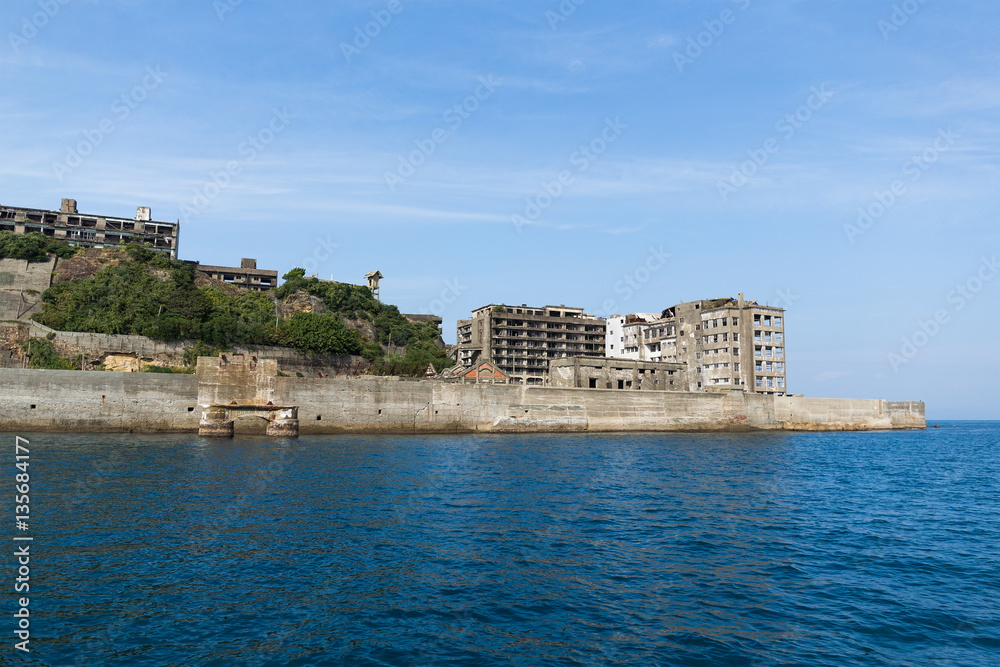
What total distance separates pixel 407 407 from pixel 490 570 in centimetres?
4976

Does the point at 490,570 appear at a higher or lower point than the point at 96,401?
lower

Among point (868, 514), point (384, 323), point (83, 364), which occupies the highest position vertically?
point (384, 323)

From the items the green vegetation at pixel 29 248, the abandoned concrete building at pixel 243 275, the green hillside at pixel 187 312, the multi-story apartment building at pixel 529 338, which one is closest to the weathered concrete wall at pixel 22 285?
the green vegetation at pixel 29 248

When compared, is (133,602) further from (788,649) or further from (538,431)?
(538,431)

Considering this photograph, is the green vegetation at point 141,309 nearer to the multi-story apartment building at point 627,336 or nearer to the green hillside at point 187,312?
the green hillside at point 187,312

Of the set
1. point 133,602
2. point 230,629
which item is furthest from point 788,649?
point 133,602

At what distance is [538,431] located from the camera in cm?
7106

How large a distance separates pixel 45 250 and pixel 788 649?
103170 mm

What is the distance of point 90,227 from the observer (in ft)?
385

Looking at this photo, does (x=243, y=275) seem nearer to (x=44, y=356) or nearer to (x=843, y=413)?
(x=44, y=356)

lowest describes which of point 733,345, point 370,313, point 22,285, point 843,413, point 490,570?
point 490,570

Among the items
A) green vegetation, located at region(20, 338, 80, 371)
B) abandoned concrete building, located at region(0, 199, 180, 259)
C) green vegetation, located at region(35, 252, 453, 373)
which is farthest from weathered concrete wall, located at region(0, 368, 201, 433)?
abandoned concrete building, located at region(0, 199, 180, 259)

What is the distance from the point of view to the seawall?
51.1 metres

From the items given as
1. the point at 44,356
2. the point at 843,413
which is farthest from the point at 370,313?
the point at 843,413
